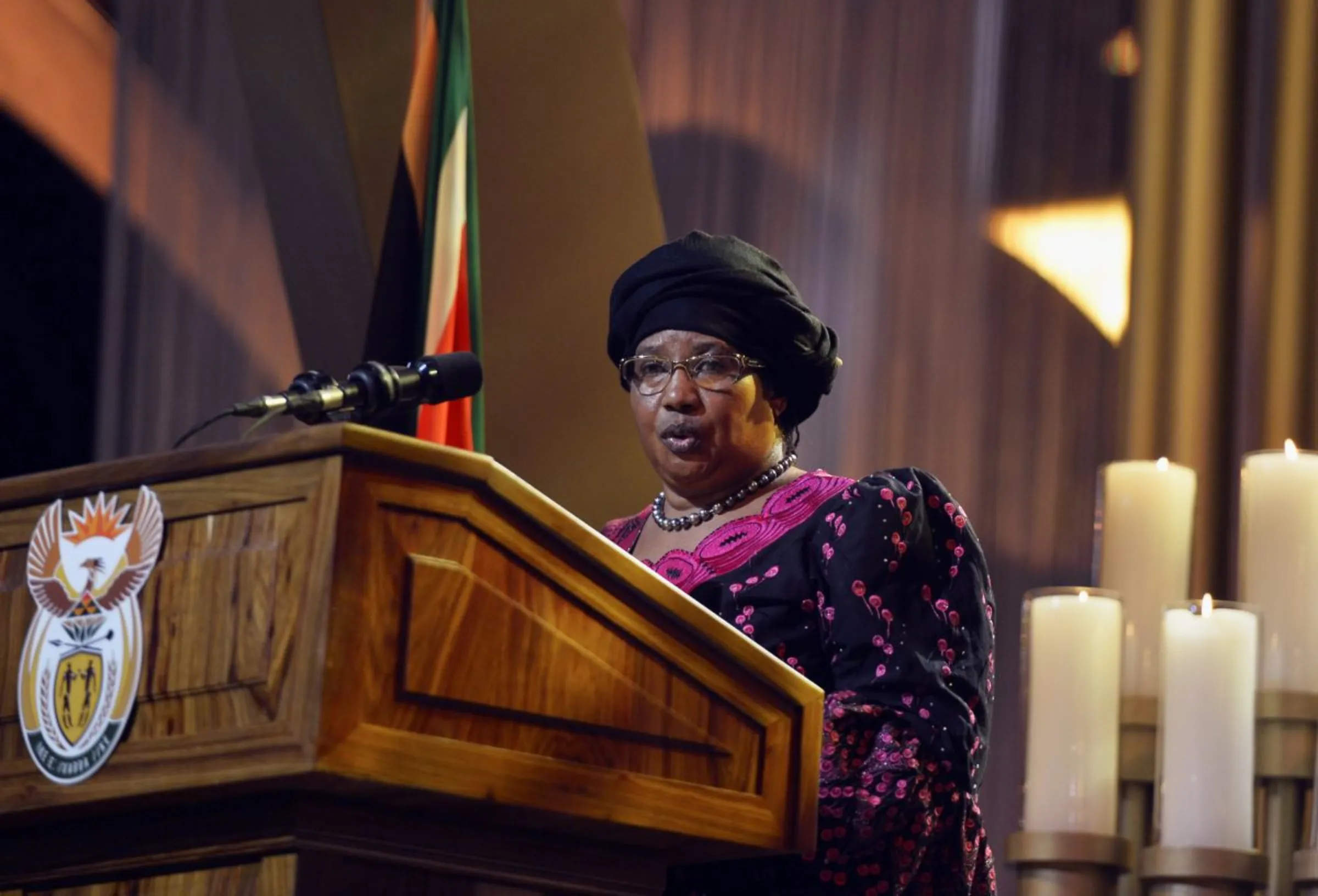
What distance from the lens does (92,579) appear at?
1516 millimetres

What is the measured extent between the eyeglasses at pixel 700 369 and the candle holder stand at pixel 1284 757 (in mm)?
705

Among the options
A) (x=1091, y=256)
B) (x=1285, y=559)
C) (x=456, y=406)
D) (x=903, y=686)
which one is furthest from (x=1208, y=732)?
(x=1091, y=256)

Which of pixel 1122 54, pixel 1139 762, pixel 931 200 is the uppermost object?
pixel 1122 54

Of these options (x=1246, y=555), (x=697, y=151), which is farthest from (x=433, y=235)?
(x=1246, y=555)

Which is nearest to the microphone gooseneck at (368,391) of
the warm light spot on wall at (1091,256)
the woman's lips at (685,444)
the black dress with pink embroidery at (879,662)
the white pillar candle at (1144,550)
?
the black dress with pink embroidery at (879,662)

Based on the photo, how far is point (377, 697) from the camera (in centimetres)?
140

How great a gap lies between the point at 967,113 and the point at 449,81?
1105 millimetres

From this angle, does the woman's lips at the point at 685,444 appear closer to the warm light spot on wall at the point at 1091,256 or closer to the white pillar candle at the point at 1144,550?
the white pillar candle at the point at 1144,550

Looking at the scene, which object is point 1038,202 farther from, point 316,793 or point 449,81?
point 316,793

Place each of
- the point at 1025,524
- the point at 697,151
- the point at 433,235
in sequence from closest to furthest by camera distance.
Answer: the point at 433,235 → the point at 1025,524 → the point at 697,151

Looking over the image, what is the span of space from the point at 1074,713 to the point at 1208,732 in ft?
0.48

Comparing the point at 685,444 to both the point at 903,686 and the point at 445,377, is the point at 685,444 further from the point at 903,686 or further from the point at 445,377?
the point at 445,377

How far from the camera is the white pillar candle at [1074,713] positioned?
7.34 feet

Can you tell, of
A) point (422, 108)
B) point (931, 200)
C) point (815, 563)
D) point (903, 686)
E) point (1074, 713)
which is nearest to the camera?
point (903, 686)
